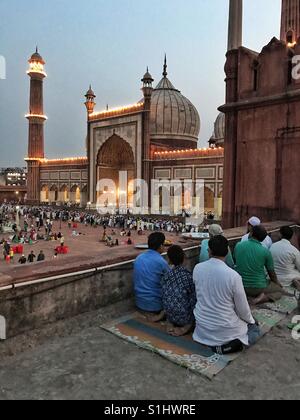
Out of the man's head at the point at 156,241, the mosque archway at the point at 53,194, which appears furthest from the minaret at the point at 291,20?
the mosque archway at the point at 53,194

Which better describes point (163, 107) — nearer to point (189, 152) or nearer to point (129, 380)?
point (189, 152)

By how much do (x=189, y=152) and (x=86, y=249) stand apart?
16076 millimetres

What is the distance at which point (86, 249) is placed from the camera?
17250mm

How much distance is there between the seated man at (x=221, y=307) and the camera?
2.61 metres

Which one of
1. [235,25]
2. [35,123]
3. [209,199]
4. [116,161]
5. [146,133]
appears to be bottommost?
[209,199]

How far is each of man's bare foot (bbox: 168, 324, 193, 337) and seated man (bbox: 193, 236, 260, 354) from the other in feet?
0.54

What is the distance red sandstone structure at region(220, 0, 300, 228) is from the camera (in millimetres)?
6492

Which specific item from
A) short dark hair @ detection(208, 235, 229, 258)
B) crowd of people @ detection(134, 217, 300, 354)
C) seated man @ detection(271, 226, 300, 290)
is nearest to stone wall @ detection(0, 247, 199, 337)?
crowd of people @ detection(134, 217, 300, 354)

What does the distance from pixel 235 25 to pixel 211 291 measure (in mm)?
7406

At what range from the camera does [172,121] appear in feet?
120

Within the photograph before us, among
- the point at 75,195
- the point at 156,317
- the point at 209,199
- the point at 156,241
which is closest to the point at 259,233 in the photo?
the point at 156,241

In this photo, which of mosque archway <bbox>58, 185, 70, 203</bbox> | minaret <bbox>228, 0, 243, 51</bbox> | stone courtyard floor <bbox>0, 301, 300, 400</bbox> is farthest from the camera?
mosque archway <bbox>58, 185, 70, 203</bbox>

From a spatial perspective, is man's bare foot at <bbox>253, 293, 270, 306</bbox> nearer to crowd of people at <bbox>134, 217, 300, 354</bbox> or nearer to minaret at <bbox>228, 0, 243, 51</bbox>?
crowd of people at <bbox>134, 217, 300, 354</bbox>

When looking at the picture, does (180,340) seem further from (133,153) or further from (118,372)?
(133,153)
